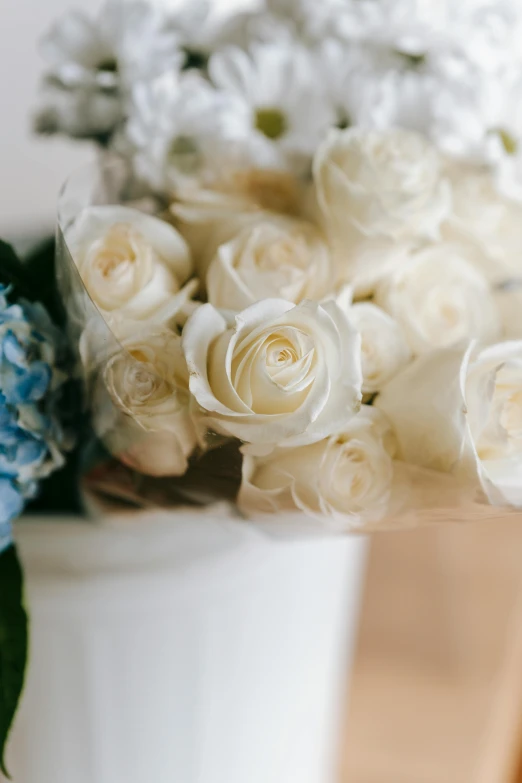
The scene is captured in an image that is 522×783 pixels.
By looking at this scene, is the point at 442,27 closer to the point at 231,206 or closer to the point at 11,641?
the point at 231,206

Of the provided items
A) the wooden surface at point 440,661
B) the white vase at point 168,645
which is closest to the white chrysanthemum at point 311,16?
the white vase at point 168,645

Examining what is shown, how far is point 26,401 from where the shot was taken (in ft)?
0.88

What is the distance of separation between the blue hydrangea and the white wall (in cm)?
32

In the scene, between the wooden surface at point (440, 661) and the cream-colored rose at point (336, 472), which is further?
the wooden surface at point (440, 661)

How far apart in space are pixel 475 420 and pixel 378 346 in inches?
1.8

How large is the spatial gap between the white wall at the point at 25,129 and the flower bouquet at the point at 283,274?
26 cm

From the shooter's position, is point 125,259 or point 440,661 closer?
point 125,259

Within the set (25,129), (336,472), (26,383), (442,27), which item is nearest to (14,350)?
(26,383)

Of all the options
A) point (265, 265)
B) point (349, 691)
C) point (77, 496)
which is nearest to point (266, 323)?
point (265, 265)

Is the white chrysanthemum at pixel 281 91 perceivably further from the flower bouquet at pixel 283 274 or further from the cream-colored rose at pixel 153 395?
the cream-colored rose at pixel 153 395

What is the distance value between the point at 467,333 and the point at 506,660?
0.42 m

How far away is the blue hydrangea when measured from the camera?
261mm

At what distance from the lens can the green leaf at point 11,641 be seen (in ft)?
0.96

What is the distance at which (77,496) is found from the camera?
34 centimetres
